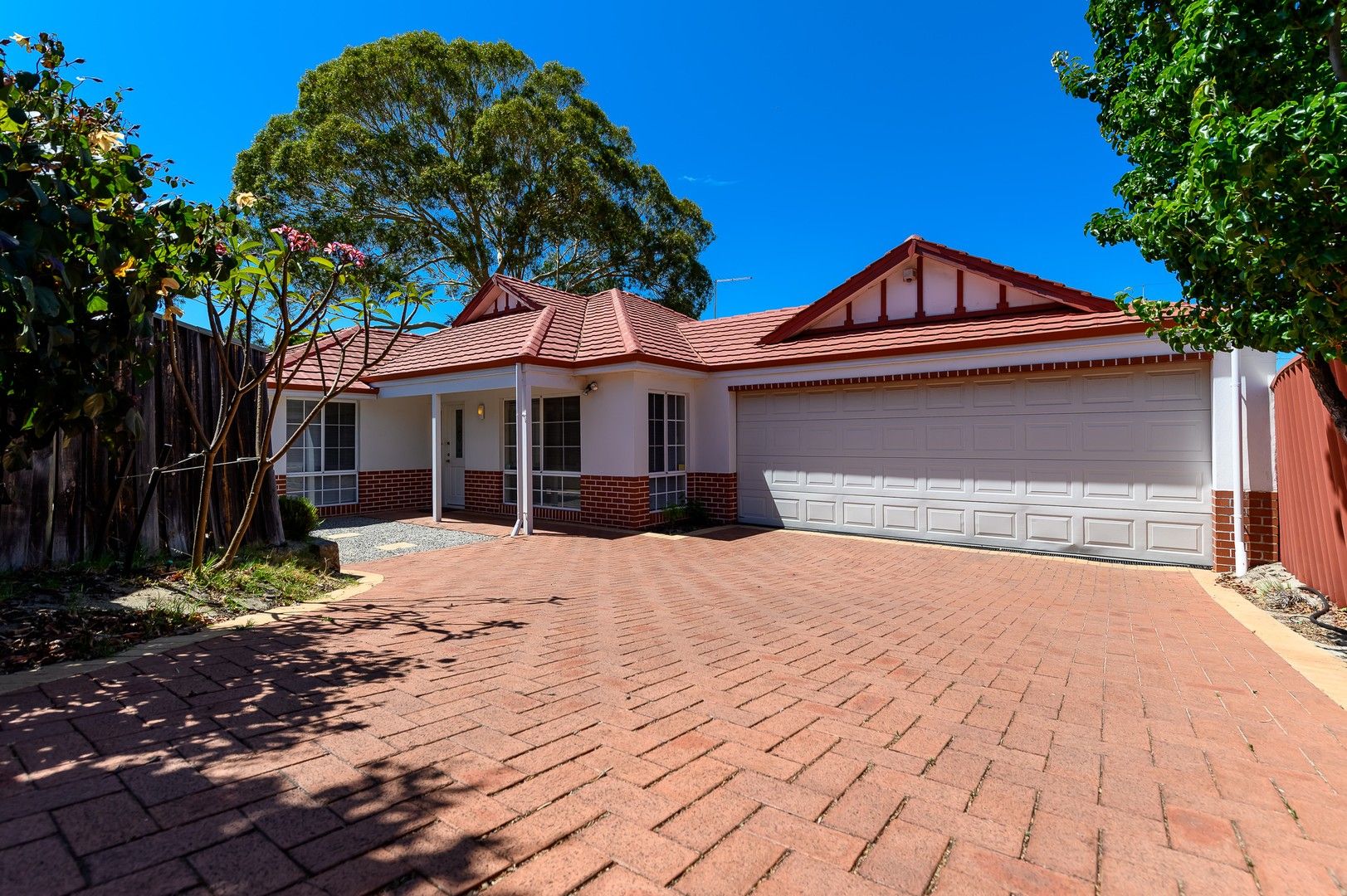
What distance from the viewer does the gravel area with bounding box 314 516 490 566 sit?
29.2 ft

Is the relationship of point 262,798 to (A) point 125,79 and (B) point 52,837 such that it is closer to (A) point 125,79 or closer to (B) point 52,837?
(B) point 52,837

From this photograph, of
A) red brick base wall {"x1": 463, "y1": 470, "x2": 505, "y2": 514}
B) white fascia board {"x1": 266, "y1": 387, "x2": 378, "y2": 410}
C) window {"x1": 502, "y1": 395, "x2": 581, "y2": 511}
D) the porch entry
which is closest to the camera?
window {"x1": 502, "y1": 395, "x2": 581, "y2": 511}

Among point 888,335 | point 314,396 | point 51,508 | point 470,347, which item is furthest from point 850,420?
point 314,396

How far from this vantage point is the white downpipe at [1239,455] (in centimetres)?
737

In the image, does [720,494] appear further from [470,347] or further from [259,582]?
[259,582]

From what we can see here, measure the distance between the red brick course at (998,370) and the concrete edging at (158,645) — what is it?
7483 millimetres

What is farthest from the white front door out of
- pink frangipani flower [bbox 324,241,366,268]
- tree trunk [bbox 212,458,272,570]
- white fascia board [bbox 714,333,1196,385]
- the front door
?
pink frangipani flower [bbox 324,241,366,268]

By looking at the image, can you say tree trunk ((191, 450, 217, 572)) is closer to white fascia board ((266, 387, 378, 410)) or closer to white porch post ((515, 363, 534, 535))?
white porch post ((515, 363, 534, 535))

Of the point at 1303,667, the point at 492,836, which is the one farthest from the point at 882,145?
the point at 492,836

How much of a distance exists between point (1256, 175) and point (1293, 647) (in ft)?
11.5

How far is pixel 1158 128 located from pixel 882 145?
45.2ft

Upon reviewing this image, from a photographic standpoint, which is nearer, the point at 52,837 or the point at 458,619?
the point at 52,837

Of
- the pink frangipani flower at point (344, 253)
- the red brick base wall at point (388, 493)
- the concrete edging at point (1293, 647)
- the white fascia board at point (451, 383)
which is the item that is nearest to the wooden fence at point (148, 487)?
the pink frangipani flower at point (344, 253)

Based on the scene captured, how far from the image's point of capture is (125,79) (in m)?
4.95
